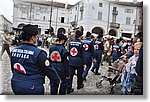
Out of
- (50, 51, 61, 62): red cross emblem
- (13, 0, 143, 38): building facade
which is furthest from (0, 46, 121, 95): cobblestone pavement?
(13, 0, 143, 38): building facade

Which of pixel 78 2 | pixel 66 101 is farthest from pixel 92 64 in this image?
pixel 78 2

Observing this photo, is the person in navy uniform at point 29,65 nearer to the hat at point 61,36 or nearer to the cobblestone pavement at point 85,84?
the cobblestone pavement at point 85,84

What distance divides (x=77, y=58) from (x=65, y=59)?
0.50 feet

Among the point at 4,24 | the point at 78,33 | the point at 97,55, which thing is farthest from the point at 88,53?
the point at 4,24

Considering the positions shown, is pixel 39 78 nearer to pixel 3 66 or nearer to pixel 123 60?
pixel 3 66

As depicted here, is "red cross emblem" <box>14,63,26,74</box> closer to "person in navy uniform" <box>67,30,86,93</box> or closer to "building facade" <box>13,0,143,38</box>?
"building facade" <box>13,0,143,38</box>

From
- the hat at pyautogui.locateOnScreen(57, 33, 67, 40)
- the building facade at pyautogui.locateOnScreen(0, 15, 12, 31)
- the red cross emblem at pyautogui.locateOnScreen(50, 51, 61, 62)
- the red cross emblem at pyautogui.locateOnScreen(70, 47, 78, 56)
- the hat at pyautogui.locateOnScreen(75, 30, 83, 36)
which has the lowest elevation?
the red cross emblem at pyautogui.locateOnScreen(50, 51, 61, 62)

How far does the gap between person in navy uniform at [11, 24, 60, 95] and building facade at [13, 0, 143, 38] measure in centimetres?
17

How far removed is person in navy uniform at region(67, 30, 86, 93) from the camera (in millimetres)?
2680

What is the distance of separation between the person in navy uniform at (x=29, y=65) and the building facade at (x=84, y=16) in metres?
0.17

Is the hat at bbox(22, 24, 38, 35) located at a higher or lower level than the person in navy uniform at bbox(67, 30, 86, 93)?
higher

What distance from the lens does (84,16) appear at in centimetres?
274

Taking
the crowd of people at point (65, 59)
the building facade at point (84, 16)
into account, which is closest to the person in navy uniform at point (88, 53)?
the crowd of people at point (65, 59)

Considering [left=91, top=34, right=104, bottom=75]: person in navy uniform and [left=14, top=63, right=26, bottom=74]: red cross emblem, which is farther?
[left=91, top=34, right=104, bottom=75]: person in navy uniform
